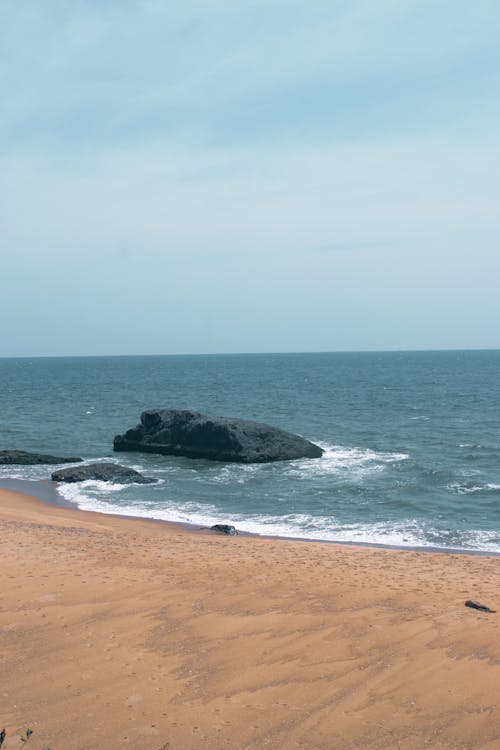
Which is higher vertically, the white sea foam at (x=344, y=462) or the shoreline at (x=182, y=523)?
the white sea foam at (x=344, y=462)

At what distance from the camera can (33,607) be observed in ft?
43.7

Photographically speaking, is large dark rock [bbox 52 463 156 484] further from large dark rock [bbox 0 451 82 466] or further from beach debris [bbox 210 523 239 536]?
beach debris [bbox 210 523 239 536]

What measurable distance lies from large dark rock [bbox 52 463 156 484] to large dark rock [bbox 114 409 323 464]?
24.1ft

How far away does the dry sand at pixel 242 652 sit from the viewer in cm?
910

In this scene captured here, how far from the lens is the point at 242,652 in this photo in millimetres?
11445

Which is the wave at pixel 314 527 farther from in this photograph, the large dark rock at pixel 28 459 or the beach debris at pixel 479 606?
the large dark rock at pixel 28 459

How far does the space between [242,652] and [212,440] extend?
3145 centimetres

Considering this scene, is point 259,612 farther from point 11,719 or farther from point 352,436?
point 352,436

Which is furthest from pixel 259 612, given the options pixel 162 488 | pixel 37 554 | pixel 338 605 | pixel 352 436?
pixel 352 436

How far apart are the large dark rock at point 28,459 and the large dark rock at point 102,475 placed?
5.28m

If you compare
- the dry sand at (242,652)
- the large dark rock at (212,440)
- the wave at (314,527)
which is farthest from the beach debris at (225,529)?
the large dark rock at (212,440)

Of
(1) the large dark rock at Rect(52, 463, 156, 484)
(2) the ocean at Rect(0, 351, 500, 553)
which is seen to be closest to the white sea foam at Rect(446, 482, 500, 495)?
(2) the ocean at Rect(0, 351, 500, 553)

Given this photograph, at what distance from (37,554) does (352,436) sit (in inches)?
1441

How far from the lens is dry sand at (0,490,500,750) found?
29.9ft
